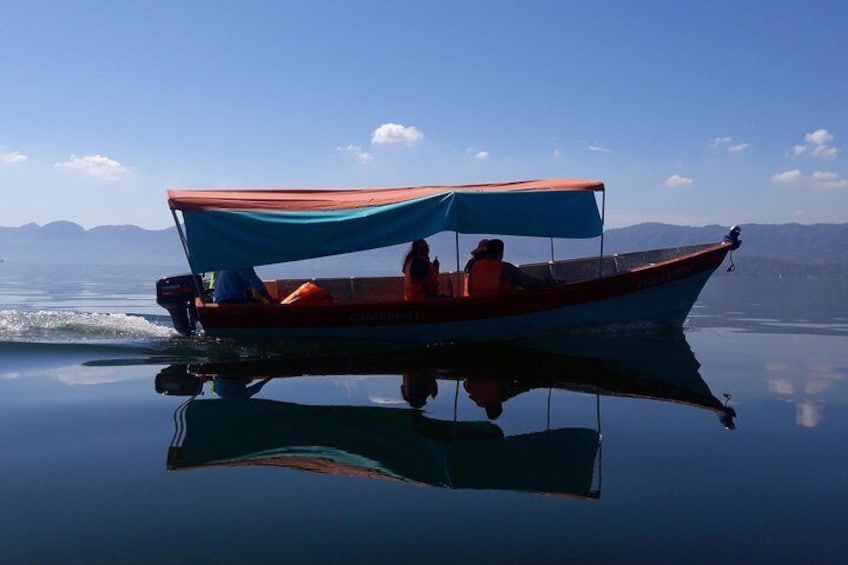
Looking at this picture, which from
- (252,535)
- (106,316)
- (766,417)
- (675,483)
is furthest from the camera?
(106,316)

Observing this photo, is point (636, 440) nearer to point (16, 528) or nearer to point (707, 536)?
point (707, 536)

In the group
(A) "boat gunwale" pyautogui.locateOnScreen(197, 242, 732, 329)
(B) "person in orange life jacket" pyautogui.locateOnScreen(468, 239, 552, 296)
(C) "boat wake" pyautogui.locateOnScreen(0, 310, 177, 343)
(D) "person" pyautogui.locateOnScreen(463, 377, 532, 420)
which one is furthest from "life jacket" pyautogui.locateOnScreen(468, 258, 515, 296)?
(C) "boat wake" pyautogui.locateOnScreen(0, 310, 177, 343)

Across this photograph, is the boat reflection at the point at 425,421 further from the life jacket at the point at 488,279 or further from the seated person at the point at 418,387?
the life jacket at the point at 488,279

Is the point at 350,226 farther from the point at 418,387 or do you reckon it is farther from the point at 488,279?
the point at 418,387

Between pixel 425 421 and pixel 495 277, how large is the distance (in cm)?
543

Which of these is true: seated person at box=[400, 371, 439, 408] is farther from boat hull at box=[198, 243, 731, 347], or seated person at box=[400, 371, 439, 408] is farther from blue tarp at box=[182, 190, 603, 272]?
blue tarp at box=[182, 190, 603, 272]

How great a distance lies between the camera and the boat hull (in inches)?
447

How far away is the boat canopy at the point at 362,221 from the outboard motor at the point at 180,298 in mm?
1199

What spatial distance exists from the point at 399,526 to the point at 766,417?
15.7 ft

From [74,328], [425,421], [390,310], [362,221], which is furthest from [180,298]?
[425,421]

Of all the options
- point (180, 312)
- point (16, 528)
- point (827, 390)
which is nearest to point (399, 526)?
point (16, 528)

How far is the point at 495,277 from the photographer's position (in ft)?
38.6

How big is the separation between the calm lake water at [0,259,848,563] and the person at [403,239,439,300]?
6.44 feet

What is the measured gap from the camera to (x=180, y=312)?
40.4 feet
